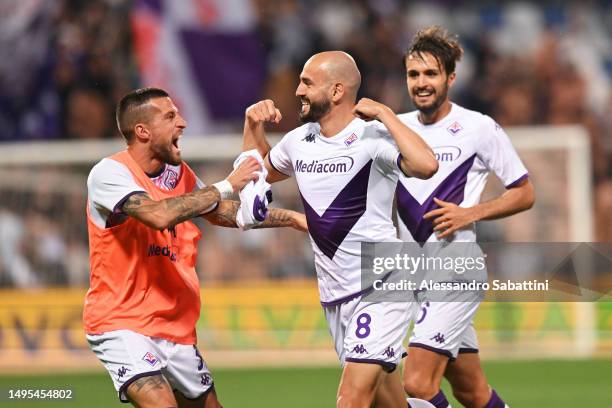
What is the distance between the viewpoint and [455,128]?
8.12 m

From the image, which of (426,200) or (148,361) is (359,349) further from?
(426,200)

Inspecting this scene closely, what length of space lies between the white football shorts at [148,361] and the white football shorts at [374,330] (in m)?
0.85

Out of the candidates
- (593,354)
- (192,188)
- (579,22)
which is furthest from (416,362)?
(579,22)

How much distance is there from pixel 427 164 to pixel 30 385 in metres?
7.05

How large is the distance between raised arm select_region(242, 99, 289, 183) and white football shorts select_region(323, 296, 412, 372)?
A: 1.06 meters

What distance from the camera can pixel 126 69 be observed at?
17141 mm

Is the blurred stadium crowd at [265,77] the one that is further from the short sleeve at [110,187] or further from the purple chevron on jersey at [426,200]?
the short sleeve at [110,187]

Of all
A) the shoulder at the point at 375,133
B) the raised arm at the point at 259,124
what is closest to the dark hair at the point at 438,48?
the shoulder at the point at 375,133

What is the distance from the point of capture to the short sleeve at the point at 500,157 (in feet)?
26.5

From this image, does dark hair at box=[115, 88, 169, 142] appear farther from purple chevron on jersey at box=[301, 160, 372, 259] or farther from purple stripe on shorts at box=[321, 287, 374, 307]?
purple stripe on shorts at box=[321, 287, 374, 307]

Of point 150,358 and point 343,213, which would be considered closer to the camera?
point 150,358

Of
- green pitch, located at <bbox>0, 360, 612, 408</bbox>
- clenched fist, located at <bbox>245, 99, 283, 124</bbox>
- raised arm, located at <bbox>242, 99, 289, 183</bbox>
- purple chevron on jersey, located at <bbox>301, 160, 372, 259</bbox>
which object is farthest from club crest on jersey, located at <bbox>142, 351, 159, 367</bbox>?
green pitch, located at <bbox>0, 360, 612, 408</bbox>

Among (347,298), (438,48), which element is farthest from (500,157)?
(347,298)

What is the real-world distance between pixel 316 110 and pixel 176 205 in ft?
3.42
